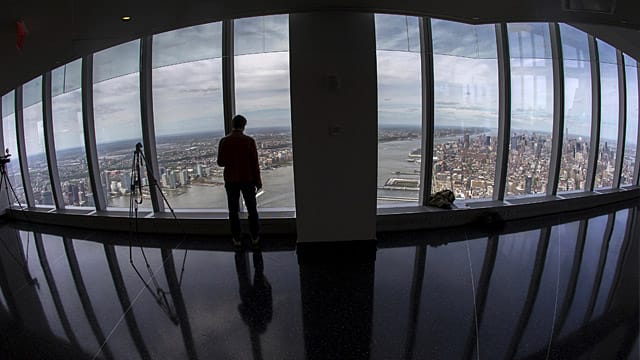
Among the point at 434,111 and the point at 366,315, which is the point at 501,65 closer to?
Answer: the point at 434,111

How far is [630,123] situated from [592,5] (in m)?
1.27

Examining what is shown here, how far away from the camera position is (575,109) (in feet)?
13.4

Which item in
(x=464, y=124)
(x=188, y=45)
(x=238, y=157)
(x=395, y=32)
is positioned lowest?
(x=238, y=157)

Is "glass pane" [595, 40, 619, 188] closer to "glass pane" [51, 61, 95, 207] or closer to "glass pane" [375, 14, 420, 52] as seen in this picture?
"glass pane" [375, 14, 420, 52]

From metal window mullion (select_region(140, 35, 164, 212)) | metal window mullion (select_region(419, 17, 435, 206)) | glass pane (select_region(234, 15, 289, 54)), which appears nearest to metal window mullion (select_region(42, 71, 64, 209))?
metal window mullion (select_region(140, 35, 164, 212))

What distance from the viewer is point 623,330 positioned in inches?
76.6

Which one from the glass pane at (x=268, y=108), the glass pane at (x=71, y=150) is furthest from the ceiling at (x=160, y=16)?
the glass pane at (x=71, y=150)

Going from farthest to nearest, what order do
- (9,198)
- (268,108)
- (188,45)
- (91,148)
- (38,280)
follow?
(9,198), (91,148), (268,108), (188,45), (38,280)

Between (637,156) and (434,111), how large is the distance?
2.75m

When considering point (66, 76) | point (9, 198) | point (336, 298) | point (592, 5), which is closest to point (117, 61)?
point (66, 76)

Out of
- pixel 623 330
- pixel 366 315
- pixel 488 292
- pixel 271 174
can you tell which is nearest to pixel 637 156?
pixel 623 330

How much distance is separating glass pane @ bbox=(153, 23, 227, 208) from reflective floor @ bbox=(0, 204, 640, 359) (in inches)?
30.7

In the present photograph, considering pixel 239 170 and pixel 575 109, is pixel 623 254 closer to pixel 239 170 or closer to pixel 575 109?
pixel 575 109

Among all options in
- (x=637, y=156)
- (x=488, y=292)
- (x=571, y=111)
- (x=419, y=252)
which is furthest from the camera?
(x=571, y=111)
